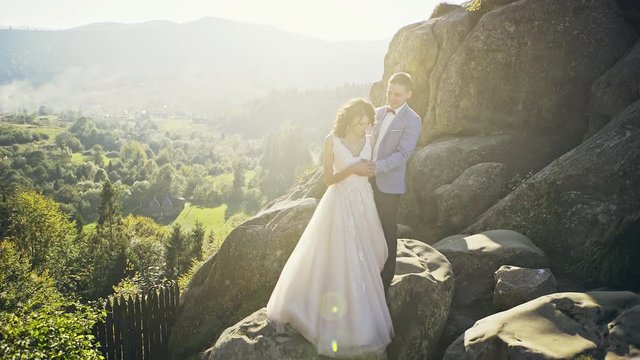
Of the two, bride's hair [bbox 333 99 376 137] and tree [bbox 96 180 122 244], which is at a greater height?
bride's hair [bbox 333 99 376 137]

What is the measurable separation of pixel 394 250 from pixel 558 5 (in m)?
13.1

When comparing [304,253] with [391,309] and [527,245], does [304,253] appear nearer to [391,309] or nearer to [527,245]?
[391,309]

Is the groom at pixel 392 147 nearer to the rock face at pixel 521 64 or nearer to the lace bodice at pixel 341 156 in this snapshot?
the lace bodice at pixel 341 156

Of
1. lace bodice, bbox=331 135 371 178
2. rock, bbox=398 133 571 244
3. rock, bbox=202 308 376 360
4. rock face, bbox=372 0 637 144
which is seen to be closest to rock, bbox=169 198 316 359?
rock, bbox=202 308 376 360

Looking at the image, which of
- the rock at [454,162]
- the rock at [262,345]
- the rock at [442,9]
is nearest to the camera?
the rock at [262,345]

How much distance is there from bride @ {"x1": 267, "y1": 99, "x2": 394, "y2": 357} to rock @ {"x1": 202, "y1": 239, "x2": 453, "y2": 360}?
0.93ft

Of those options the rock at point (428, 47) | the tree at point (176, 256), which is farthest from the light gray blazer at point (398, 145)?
the tree at point (176, 256)

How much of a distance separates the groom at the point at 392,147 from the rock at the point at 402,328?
992mm

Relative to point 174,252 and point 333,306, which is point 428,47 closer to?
point 333,306

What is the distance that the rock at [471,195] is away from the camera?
47.4ft

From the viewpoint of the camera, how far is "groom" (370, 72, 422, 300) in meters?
7.62

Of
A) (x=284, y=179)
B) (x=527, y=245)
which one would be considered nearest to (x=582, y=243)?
(x=527, y=245)

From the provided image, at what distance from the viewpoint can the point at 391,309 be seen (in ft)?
26.7

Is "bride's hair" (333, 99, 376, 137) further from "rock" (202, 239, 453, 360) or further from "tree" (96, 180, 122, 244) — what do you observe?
"tree" (96, 180, 122, 244)
